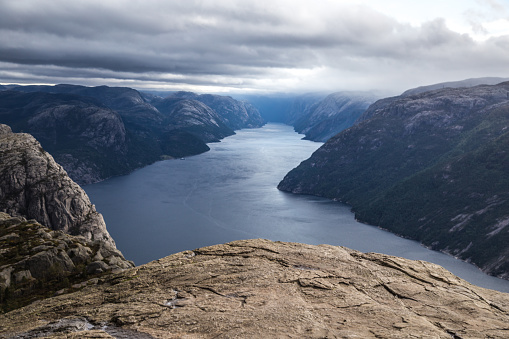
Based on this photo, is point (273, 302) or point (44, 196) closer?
point (273, 302)

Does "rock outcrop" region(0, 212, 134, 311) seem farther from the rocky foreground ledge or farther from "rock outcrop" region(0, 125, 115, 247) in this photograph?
"rock outcrop" region(0, 125, 115, 247)

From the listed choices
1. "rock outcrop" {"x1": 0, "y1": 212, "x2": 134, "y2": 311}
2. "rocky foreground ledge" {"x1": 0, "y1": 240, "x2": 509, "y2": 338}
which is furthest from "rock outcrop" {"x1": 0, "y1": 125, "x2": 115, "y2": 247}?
"rocky foreground ledge" {"x1": 0, "y1": 240, "x2": 509, "y2": 338}

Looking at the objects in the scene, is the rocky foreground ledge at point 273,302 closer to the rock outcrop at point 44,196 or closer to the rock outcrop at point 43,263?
the rock outcrop at point 43,263

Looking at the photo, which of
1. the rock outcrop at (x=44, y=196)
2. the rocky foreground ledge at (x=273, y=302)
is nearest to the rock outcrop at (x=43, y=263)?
the rocky foreground ledge at (x=273, y=302)

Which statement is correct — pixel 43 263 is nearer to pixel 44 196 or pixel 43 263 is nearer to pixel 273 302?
pixel 273 302

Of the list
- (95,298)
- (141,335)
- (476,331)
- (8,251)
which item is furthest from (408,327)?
(8,251)

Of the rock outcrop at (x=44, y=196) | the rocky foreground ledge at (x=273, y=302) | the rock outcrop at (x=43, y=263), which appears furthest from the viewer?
the rock outcrop at (x=44, y=196)

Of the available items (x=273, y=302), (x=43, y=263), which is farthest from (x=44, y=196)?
(x=273, y=302)
